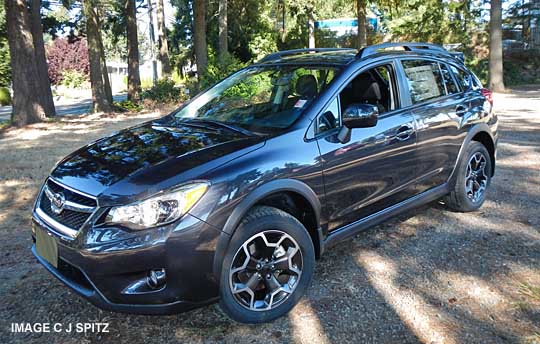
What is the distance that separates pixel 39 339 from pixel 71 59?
55082mm

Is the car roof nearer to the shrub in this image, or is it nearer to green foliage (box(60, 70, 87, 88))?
green foliage (box(60, 70, 87, 88))

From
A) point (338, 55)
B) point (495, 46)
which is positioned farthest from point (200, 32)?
point (338, 55)

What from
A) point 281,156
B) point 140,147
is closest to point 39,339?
point 140,147

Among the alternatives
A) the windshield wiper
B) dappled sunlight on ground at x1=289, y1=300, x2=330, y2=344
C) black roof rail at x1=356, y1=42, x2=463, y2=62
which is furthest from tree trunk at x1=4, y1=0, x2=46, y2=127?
dappled sunlight on ground at x1=289, y1=300, x2=330, y2=344

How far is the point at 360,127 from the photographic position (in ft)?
11.4

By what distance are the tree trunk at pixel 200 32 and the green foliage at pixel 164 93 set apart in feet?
6.45

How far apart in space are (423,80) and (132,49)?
726 inches

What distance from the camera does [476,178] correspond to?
5.00m

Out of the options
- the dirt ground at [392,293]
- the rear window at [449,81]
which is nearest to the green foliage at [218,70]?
the dirt ground at [392,293]

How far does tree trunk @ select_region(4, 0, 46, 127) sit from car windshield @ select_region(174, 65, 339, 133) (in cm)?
964

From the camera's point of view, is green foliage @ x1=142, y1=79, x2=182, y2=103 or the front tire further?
green foliage @ x1=142, y1=79, x2=182, y2=103

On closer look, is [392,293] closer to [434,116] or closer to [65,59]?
[434,116]

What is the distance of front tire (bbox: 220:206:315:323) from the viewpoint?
9.39 ft

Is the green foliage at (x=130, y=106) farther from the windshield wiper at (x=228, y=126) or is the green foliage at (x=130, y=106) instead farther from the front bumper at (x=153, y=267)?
the front bumper at (x=153, y=267)
